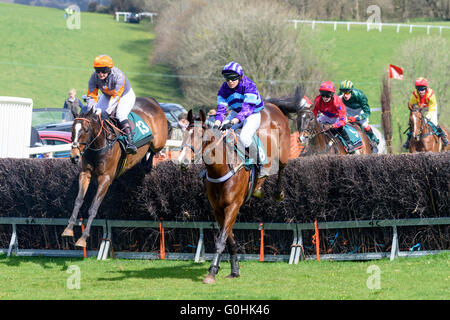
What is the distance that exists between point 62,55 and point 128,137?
41.8m

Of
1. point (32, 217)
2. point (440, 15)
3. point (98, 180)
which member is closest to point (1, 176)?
point (32, 217)

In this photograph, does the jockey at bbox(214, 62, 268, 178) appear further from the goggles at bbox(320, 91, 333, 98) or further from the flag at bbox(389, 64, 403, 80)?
the flag at bbox(389, 64, 403, 80)

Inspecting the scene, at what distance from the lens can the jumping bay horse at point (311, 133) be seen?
9.67m

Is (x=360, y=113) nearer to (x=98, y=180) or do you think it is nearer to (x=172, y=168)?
(x=172, y=168)

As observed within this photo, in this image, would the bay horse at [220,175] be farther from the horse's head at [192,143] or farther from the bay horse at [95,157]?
the bay horse at [95,157]

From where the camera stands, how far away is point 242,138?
310 inches

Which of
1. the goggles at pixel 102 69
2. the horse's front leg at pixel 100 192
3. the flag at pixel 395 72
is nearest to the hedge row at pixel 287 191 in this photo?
the horse's front leg at pixel 100 192

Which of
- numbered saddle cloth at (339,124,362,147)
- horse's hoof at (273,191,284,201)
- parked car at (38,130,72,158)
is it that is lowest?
horse's hoof at (273,191,284,201)

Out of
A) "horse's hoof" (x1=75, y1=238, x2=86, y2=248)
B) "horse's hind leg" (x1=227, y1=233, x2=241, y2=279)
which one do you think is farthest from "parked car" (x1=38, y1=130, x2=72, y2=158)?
"horse's hind leg" (x1=227, y1=233, x2=241, y2=279)

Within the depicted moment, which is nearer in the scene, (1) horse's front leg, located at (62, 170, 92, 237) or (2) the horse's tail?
(1) horse's front leg, located at (62, 170, 92, 237)

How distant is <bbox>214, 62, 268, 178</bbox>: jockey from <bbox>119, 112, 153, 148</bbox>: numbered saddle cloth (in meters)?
2.05

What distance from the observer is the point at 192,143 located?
7.02 meters

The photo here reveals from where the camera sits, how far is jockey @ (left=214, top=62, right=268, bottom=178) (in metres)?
7.82

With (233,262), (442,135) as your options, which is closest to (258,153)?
(233,262)
